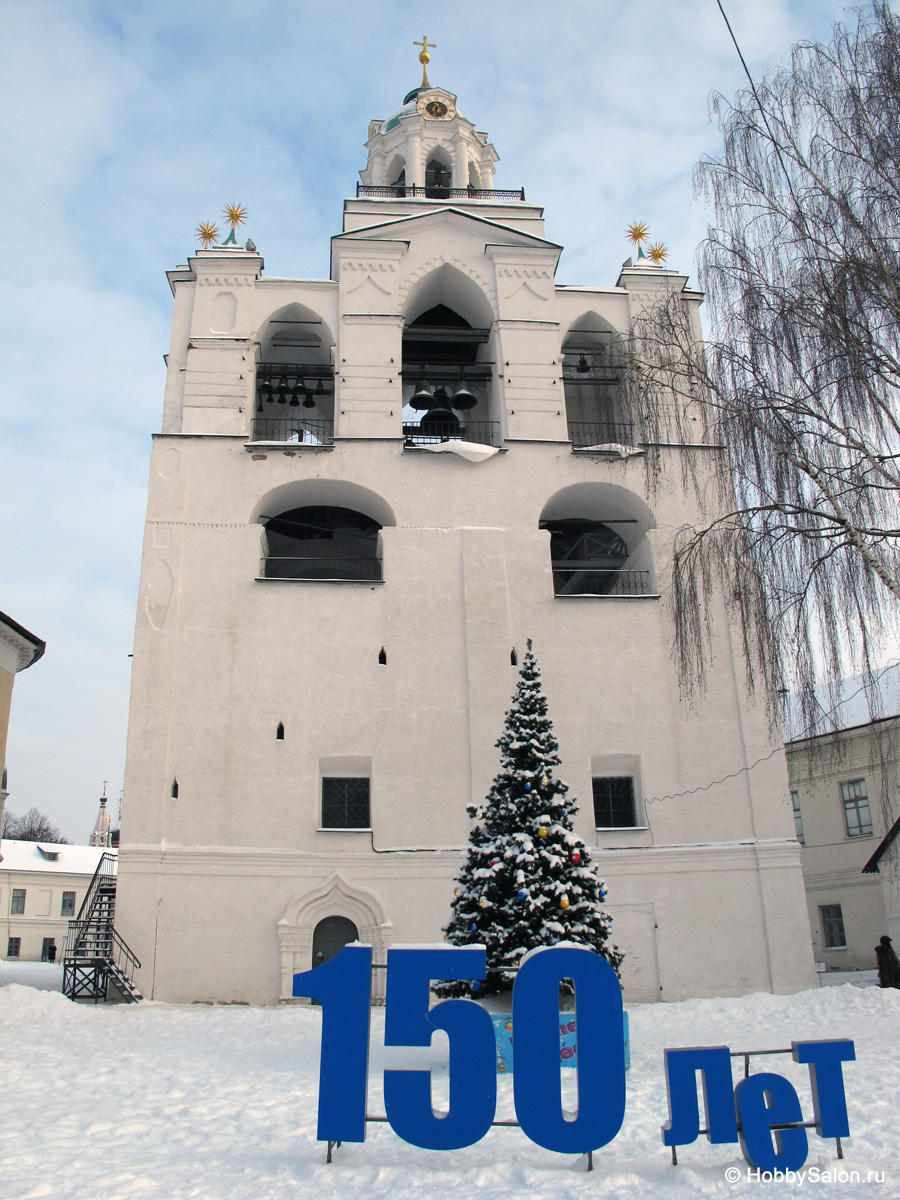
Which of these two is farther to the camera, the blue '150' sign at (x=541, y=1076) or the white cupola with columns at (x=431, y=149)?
the white cupola with columns at (x=431, y=149)

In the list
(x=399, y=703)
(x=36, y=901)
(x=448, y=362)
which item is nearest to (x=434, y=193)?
(x=448, y=362)

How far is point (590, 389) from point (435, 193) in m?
7.18

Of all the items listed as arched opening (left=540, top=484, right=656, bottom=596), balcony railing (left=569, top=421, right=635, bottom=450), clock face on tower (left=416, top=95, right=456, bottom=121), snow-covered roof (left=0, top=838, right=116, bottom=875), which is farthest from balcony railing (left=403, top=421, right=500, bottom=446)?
snow-covered roof (left=0, top=838, right=116, bottom=875)

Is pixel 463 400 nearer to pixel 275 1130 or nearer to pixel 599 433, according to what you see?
pixel 599 433

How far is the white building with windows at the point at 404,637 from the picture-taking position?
15.5 m

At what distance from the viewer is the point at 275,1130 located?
7.08 metres

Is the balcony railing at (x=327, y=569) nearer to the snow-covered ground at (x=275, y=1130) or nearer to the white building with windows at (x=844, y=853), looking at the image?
the snow-covered ground at (x=275, y=1130)

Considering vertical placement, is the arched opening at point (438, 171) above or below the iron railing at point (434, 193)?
above

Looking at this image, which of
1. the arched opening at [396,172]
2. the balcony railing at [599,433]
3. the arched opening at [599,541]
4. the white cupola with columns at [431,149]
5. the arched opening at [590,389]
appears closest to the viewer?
the arched opening at [599,541]

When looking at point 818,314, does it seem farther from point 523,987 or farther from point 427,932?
point 427,932

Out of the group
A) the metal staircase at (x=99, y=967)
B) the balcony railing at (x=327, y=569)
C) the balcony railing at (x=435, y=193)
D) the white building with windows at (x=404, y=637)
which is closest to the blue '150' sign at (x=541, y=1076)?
the white building with windows at (x=404, y=637)

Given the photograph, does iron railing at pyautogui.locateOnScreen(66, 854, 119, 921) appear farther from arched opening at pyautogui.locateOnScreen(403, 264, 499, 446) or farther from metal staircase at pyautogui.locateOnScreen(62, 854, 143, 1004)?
arched opening at pyautogui.locateOnScreen(403, 264, 499, 446)

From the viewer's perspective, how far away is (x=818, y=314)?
9531 millimetres

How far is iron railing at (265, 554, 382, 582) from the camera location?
19156 millimetres
